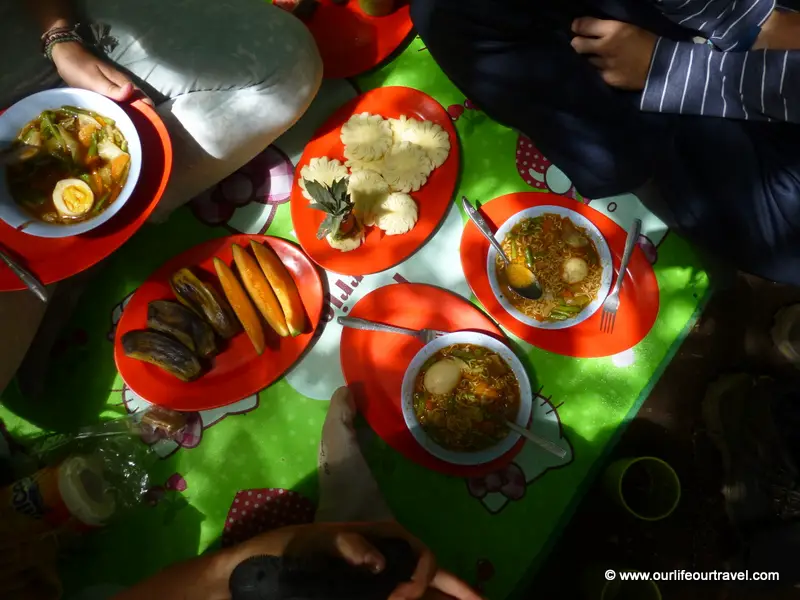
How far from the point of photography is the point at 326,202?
1235 mm

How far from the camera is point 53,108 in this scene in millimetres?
1081

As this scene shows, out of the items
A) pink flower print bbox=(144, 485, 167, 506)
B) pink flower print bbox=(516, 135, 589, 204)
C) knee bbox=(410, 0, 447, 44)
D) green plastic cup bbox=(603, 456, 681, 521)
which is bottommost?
green plastic cup bbox=(603, 456, 681, 521)

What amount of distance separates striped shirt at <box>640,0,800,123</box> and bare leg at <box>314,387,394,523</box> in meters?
1.01

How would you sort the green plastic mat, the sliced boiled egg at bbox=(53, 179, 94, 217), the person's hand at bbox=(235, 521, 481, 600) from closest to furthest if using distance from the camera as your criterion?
the person's hand at bbox=(235, 521, 481, 600)
the sliced boiled egg at bbox=(53, 179, 94, 217)
the green plastic mat

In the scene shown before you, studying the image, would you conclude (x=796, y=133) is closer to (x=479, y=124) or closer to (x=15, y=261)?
(x=479, y=124)

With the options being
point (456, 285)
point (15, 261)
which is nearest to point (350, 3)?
point (456, 285)

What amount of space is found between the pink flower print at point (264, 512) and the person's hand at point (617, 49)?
1255 millimetres

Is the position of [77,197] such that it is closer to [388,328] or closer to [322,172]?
[322,172]

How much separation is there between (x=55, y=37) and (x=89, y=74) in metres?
0.13

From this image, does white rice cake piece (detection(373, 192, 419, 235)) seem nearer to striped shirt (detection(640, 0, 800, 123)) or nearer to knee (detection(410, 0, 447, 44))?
knee (detection(410, 0, 447, 44))

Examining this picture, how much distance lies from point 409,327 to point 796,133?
0.98m

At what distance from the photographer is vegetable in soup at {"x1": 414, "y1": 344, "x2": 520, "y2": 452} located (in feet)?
4.13

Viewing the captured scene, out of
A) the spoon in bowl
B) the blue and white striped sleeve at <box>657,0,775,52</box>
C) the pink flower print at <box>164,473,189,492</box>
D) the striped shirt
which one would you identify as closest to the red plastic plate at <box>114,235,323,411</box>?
the pink flower print at <box>164,473,189,492</box>

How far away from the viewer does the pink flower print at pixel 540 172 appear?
143cm
